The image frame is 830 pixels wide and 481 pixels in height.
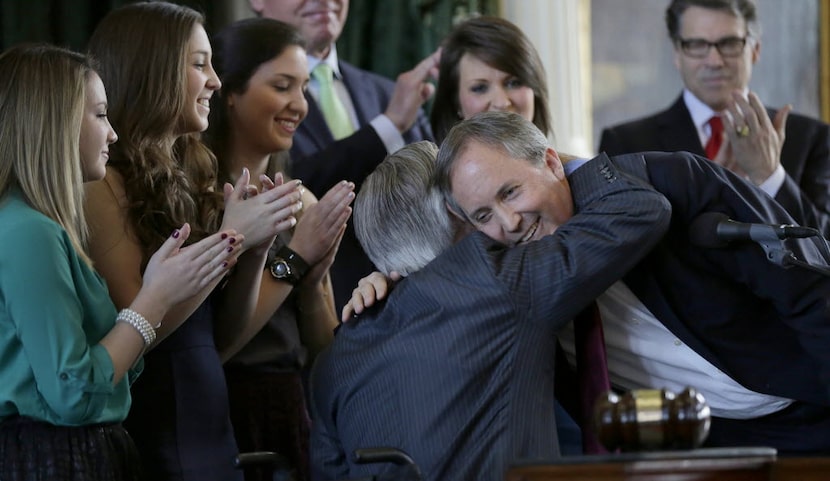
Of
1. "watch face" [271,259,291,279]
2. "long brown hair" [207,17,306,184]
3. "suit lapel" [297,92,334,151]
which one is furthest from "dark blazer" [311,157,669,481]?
"suit lapel" [297,92,334,151]

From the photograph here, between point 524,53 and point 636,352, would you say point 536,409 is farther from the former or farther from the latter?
point 524,53

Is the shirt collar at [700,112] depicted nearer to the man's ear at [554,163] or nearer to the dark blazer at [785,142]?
the dark blazer at [785,142]

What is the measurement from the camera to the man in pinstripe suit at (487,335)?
2742 mm

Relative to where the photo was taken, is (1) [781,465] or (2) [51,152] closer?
(1) [781,465]

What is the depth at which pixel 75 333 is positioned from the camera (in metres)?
2.80

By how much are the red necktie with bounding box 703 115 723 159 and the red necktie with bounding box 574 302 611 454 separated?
75.5 inches

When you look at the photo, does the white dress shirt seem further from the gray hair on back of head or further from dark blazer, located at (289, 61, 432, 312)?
the gray hair on back of head

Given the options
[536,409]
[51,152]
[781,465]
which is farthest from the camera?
[51,152]

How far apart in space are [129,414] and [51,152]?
2.09ft

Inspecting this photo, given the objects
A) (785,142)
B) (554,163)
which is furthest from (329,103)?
(554,163)

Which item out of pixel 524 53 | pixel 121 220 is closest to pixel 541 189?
pixel 121 220

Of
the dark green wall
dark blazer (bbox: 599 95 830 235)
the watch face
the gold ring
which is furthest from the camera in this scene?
the dark green wall

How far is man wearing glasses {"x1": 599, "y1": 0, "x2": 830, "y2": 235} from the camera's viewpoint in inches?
181

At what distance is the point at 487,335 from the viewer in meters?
2.76
